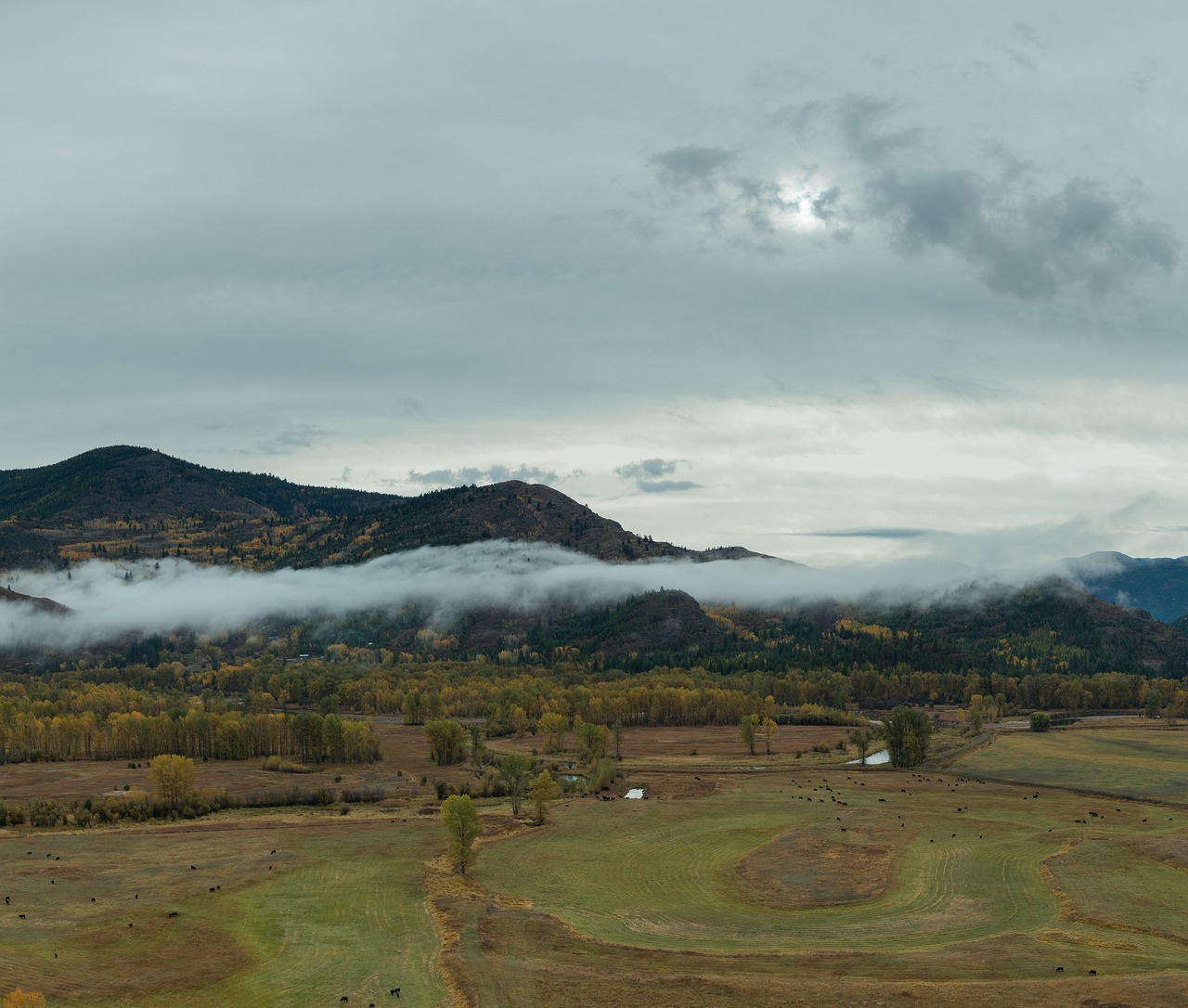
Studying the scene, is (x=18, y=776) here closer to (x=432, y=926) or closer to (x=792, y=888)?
(x=432, y=926)

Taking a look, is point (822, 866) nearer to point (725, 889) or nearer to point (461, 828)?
point (725, 889)

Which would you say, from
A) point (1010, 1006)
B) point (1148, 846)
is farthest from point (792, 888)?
point (1148, 846)

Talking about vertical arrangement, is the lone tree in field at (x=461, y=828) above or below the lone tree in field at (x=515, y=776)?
above

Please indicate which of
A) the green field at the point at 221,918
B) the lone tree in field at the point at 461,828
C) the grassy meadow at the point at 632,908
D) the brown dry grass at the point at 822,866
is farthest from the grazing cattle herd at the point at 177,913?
the brown dry grass at the point at 822,866

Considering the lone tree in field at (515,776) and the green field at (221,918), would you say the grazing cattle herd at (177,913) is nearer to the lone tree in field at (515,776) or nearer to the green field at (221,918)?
the green field at (221,918)

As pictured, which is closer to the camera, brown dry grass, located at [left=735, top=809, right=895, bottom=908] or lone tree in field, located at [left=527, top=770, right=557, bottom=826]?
brown dry grass, located at [left=735, top=809, right=895, bottom=908]

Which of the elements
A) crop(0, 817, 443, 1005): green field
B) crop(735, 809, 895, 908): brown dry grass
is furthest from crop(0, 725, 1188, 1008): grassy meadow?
crop(735, 809, 895, 908): brown dry grass

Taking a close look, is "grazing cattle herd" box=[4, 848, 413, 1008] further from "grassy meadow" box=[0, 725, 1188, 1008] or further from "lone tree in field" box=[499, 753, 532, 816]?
"lone tree in field" box=[499, 753, 532, 816]
